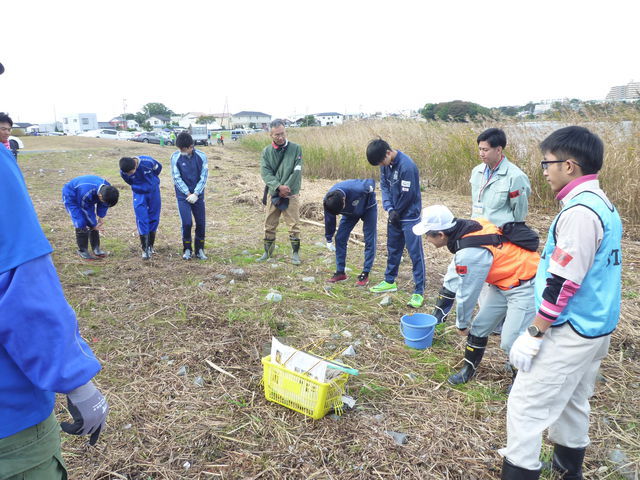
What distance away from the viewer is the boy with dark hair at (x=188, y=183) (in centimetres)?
617

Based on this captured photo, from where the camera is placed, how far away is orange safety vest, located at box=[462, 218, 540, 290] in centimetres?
294

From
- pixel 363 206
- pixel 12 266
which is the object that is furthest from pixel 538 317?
pixel 363 206

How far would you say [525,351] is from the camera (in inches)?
80.4

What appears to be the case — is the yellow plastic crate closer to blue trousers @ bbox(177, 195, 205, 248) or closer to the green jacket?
the green jacket

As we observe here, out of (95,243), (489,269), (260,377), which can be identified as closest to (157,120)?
(95,243)

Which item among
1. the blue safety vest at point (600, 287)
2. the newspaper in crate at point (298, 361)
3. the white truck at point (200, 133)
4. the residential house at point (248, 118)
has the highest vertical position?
the residential house at point (248, 118)

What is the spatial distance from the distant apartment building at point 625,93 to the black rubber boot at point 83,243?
370 inches

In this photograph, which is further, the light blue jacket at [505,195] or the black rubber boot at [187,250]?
the black rubber boot at [187,250]

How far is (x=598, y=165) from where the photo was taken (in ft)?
6.54

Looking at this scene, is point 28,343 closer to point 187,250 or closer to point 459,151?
point 187,250

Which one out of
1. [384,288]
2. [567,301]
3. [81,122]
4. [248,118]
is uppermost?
[248,118]

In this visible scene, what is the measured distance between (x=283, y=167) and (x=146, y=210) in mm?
Result: 2087

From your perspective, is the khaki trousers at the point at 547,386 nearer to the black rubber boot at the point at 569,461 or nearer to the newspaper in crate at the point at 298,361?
the black rubber boot at the point at 569,461

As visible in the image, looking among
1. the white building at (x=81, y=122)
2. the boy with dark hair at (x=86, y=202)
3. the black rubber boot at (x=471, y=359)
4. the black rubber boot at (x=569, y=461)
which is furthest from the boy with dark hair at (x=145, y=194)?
the white building at (x=81, y=122)
